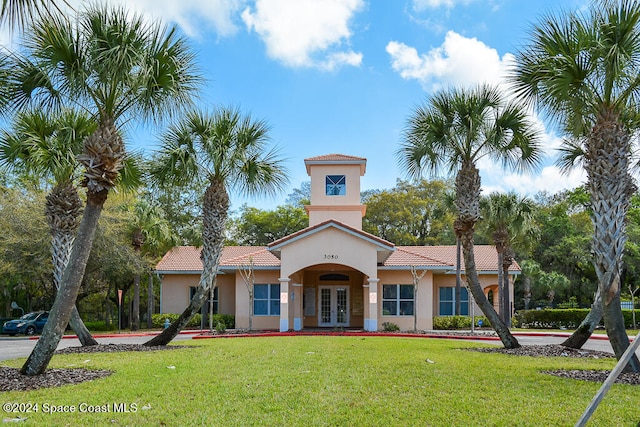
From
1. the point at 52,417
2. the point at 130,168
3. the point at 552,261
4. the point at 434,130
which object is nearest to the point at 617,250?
the point at 434,130

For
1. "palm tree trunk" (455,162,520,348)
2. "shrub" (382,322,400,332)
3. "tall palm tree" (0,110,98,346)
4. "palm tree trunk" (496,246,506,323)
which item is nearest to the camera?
"tall palm tree" (0,110,98,346)

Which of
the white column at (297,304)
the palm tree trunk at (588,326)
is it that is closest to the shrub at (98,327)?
the white column at (297,304)

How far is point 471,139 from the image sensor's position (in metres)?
16.5

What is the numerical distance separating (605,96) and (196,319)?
25.1 m

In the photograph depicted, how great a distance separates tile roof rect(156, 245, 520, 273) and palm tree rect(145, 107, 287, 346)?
29.3ft

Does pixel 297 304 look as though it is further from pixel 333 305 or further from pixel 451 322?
pixel 451 322

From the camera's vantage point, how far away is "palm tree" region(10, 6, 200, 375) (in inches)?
412

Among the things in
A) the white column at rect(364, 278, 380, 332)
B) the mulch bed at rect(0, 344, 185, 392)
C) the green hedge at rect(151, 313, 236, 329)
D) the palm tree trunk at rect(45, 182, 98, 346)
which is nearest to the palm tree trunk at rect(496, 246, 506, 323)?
the white column at rect(364, 278, 380, 332)

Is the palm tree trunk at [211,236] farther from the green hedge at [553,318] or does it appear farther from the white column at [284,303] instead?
the green hedge at [553,318]

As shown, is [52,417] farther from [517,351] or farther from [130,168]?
[517,351]

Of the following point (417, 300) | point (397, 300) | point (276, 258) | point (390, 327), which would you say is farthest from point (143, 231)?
point (417, 300)

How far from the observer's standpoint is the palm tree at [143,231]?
30.3m

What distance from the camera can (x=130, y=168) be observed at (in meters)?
16.4

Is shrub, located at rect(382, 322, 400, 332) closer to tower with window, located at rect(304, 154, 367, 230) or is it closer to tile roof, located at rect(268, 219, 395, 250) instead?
tile roof, located at rect(268, 219, 395, 250)
